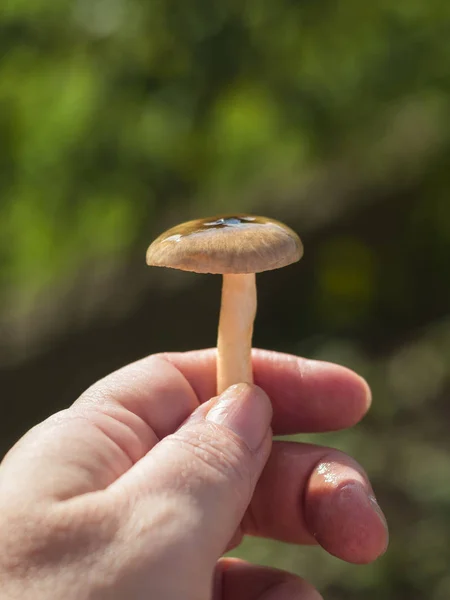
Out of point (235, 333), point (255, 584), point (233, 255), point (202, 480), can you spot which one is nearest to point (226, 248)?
point (233, 255)

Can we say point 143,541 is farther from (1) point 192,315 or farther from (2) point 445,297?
(2) point 445,297

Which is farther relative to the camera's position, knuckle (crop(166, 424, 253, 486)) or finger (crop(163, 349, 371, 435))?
finger (crop(163, 349, 371, 435))

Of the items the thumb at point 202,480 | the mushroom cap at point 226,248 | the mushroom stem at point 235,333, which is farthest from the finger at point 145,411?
the mushroom cap at point 226,248

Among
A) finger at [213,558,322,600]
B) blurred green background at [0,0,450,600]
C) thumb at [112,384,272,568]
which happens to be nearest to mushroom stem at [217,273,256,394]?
thumb at [112,384,272,568]

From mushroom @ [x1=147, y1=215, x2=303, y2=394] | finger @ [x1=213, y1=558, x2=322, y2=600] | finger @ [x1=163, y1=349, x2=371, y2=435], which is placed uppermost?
mushroom @ [x1=147, y1=215, x2=303, y2=394]

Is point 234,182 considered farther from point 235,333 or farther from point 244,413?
point 244,413

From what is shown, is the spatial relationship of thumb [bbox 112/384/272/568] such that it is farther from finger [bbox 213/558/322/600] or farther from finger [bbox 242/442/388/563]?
finger [bbox 213/558/322/600]
